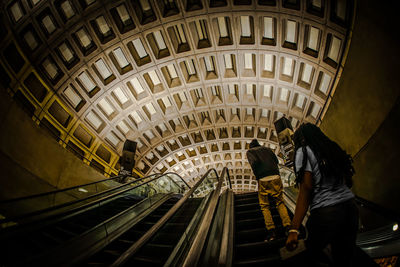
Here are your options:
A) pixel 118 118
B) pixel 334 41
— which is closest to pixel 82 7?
pixel 118 118

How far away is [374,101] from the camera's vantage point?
4.38 meters

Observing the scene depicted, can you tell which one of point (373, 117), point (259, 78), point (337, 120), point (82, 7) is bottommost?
point (373, 117)

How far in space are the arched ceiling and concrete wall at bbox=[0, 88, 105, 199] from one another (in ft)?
17.6

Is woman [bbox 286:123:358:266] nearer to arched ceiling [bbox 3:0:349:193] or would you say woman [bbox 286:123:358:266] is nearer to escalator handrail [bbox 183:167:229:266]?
escalator handrail [bbox 183:167:229:266]

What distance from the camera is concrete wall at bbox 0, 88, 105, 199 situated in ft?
18.4

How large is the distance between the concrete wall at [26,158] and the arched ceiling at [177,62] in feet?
17.6

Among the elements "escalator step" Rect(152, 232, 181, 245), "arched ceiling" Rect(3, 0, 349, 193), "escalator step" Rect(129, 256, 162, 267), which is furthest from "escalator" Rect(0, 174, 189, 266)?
"arched ceiling" Rect(3, 0, 349, 193)

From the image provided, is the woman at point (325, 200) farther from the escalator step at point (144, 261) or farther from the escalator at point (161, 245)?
the escalator step at point (144, 261)

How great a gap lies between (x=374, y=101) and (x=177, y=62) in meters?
10.9

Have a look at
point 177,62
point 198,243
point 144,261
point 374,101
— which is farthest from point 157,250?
point 177,62

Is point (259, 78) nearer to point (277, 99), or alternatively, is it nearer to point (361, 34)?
point (277, 99)

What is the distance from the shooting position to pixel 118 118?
14.6 meters

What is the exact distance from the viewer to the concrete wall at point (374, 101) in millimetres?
3762

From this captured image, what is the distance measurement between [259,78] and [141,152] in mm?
12100
